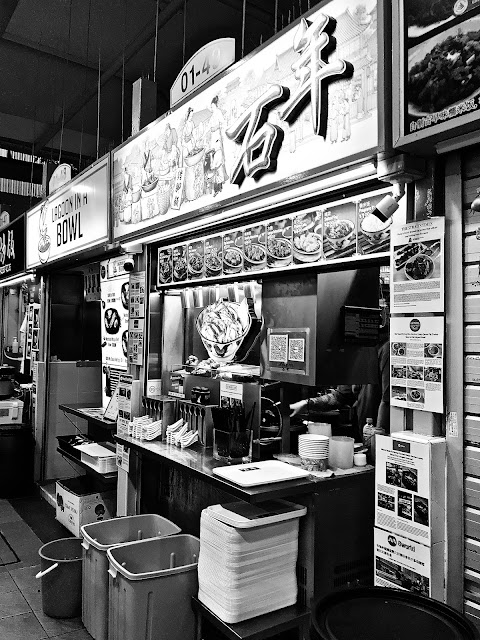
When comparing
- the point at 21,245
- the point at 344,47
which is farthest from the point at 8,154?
the point at 344,47

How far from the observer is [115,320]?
18.3ft

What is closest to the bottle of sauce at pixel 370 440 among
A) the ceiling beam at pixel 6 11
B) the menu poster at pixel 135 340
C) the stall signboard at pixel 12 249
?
the menu poster at pixel 135 340

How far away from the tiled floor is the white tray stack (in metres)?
1.37

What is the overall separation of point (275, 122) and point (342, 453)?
1964mm

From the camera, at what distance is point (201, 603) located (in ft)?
10.0

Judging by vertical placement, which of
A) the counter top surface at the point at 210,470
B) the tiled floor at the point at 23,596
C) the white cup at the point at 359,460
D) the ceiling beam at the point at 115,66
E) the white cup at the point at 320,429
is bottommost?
the tiled floor at the point at 23,596

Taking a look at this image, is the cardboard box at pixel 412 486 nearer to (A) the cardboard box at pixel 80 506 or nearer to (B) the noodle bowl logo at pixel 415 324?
(B) the noodle bowl logo at pixel 415 324

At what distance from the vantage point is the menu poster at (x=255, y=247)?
12.7 feet

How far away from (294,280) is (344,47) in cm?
152

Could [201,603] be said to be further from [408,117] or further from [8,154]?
[8,154]

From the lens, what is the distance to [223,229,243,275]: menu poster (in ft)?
13.4

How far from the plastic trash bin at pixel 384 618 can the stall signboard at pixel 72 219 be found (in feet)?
13.1

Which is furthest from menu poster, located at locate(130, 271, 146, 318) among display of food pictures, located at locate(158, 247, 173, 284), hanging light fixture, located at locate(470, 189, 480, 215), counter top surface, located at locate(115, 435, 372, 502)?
hanging light fixture, located at locate(470, 189, 480, 215)

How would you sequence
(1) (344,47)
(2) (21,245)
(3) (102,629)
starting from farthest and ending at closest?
(2) (21,245), (3) (102,629), (1) (344,47)
